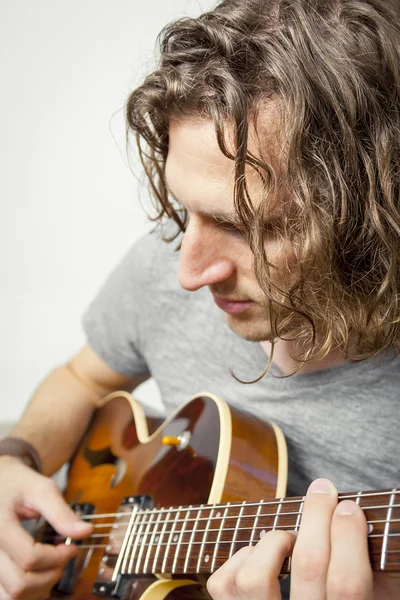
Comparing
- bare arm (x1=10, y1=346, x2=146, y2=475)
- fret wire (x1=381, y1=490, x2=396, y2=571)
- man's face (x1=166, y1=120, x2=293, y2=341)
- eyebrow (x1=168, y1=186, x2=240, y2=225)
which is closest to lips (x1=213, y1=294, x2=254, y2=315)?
man's face (x1=166, y1=120, x2=293, y2=341)

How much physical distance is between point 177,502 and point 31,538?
260 millimetres

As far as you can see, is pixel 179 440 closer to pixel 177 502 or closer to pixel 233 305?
pixel 177 502

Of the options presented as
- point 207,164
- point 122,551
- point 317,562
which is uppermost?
point 207,164

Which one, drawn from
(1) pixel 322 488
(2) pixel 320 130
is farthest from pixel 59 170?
(1) pixel 322 488

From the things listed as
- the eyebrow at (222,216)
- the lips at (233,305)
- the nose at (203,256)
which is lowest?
the lips at (233,305)

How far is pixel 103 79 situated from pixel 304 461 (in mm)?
1322

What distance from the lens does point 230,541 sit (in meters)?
0.81

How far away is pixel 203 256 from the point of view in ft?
3.04

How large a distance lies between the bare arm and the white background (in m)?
0.65

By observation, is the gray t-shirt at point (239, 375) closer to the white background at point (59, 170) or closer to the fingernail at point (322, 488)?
the fingernail at point (322, 488)

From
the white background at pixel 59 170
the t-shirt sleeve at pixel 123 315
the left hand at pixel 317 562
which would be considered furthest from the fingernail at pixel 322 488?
the white background at pixel 59 170

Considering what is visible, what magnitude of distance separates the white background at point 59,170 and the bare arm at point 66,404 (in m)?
0.65

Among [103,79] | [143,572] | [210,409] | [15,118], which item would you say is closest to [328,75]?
[210,409]

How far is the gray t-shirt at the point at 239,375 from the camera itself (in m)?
1.03
